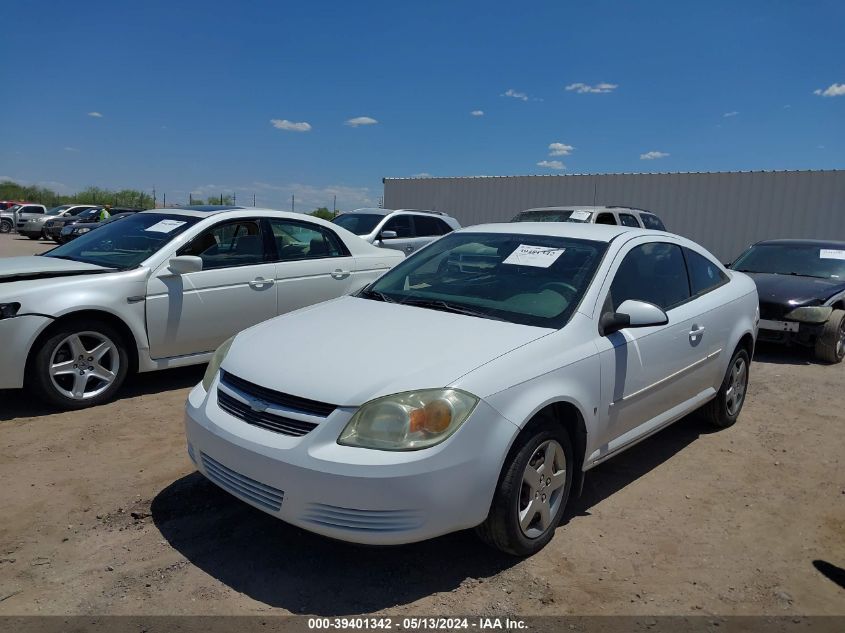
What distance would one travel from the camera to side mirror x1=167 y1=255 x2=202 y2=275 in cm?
536

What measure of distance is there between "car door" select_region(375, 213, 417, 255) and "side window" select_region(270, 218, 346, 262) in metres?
4.68

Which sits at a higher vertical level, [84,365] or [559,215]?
[559,215]

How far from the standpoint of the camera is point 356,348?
10.4ft

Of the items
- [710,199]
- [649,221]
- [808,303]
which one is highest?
[710,199]

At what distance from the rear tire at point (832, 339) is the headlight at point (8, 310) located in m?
8.15

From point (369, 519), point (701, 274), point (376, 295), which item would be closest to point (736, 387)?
point (701, 274)

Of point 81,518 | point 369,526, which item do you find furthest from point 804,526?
point 81,518

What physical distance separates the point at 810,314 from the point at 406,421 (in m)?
6.77

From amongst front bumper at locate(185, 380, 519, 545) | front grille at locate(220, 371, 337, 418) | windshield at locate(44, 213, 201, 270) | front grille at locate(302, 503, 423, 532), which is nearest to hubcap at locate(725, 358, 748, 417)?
front bumper at locate(185, 380, 519, 545)

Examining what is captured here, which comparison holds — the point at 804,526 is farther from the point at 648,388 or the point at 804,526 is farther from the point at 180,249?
the point at 180,249

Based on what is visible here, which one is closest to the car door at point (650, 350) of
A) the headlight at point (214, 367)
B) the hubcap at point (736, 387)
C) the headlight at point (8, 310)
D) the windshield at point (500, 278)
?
the windshield at point (500, 278)

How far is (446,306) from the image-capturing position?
12.3 feet

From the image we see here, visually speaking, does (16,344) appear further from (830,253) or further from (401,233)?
(830,253)

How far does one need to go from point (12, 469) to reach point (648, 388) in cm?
386
